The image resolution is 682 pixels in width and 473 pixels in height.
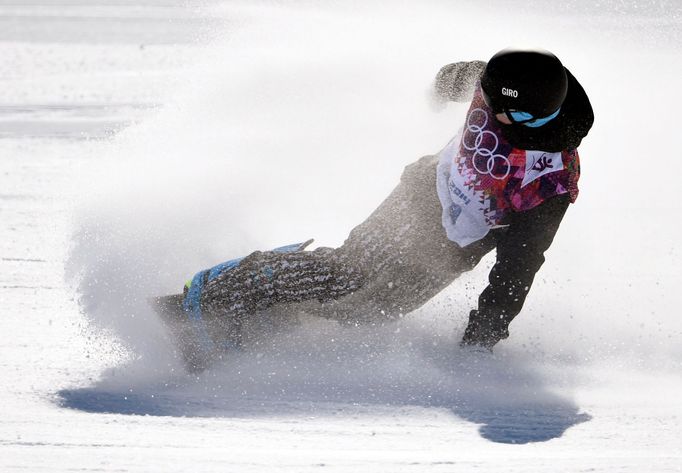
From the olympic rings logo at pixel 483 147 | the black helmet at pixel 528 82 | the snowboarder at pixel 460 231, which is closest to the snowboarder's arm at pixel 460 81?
the snowboarder at pixel 460 231

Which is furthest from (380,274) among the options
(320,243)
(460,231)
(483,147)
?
(320,243)

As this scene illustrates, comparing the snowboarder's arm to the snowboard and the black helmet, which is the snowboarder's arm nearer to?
the black helmet

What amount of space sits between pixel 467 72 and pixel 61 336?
214 cm

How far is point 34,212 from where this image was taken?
646cm

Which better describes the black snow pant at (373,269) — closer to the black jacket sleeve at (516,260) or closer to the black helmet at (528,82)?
the black jacket sleeve at (516,260)

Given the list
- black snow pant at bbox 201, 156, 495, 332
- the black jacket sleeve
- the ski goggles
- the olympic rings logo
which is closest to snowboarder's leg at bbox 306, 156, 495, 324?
black snow pant at bbox 201, 156, 495, 332

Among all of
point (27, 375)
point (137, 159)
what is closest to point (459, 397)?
point (27, 375)

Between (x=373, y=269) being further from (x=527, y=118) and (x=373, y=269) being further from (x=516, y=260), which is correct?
(x=527, y=118)

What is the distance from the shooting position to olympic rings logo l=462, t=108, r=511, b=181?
12.1 ft

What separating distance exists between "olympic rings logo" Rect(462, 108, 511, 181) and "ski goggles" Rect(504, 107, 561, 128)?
161 mm

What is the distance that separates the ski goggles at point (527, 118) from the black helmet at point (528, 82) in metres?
0.02

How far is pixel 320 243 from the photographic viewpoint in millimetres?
5668

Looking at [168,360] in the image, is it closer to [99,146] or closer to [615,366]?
[615,366]

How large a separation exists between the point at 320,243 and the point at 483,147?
2.07m
